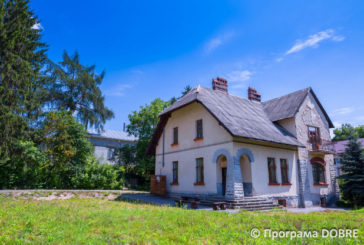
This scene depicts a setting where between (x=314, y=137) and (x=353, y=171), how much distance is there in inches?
133

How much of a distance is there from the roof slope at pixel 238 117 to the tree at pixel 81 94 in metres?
14.4

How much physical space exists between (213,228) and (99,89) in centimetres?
2877

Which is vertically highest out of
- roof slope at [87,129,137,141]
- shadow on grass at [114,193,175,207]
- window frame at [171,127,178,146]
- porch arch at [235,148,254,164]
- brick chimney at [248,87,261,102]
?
brick chimney at [248,87,261,102]

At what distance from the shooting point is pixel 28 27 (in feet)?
62.2

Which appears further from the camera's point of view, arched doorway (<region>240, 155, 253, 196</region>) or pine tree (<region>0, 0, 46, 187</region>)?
pine tree (<region>0, 0, 46, 187</region>)

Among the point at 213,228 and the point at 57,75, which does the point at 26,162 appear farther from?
the point at 213,228

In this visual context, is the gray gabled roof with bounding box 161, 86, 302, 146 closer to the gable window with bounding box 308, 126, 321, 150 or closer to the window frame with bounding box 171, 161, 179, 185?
the gable window with bounding box 308, 126, 321, 150

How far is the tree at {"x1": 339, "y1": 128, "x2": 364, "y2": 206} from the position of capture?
16812 mm

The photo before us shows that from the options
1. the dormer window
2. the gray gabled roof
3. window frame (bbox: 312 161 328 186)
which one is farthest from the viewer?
window frame (bbox: 312 161 328 186)

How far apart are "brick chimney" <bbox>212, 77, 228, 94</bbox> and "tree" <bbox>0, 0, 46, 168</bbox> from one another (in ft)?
44.7

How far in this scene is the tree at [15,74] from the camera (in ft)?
54.1

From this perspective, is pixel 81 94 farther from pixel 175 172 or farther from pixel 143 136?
pixel 175 172

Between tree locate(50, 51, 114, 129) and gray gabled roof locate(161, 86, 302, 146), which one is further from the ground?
tree locate(50, 51, 114, 129)

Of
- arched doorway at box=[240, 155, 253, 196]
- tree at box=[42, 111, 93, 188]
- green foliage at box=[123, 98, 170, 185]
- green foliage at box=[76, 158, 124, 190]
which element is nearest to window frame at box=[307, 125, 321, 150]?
arched doorway at box=[240, 155, 253, 196]
